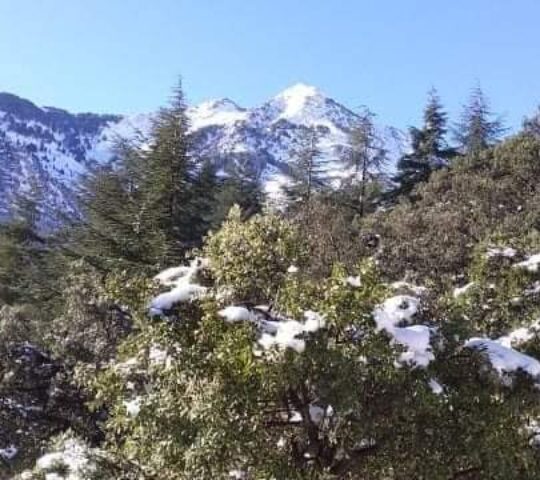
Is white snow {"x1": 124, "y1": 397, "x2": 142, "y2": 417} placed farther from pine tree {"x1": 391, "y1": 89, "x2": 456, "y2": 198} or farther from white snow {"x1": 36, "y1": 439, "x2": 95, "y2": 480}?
pine tree {"x1": 391, "y1": 89, "x2": 456, "y2": 198}

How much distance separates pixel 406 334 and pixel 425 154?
41.6 meters

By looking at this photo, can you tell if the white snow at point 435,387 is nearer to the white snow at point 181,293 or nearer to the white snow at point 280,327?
the white snow at point 280,327

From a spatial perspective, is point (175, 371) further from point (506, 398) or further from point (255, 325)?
point (506, 398)

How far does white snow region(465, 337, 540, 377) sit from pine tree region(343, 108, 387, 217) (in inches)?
1629

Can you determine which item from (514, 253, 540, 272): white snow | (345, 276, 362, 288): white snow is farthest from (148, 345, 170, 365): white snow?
(514, 253, 540, 272): white snow

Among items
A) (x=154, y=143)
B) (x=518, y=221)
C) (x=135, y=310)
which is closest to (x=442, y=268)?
(x=518, y=221)

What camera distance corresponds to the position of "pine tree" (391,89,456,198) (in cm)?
4800

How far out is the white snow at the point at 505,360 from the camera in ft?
31.7

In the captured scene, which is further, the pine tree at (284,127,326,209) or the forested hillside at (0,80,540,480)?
the pine tree at (284,127,326,209)

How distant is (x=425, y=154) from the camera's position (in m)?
49.5

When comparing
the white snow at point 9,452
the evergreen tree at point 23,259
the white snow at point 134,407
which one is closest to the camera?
the white snow at point 134,407

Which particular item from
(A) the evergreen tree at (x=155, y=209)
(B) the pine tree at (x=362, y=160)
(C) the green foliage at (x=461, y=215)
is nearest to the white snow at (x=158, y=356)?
(C) the green foliage at (x=461, y=215)

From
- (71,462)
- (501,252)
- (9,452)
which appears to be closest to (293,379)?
(71,462)

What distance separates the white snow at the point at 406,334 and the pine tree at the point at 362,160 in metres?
41.9
